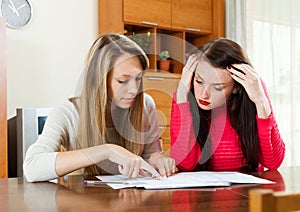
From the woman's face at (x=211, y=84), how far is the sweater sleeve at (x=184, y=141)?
85mm

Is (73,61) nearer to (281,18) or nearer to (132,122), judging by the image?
(281,18)

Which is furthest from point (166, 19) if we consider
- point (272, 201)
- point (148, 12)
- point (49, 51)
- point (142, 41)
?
point (272, 201)

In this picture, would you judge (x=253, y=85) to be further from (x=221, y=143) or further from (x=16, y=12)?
(x=16, y=12)

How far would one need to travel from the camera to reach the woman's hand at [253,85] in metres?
1.51

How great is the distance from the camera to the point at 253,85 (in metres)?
1.52

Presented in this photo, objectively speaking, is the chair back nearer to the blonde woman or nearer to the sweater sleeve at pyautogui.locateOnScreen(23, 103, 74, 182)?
the blonde woman

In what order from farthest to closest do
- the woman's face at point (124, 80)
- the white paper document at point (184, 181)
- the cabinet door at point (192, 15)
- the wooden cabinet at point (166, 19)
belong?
the cabinet door at point (192, 15), the wooden cabinet at point (166, 19), the woman's face at point (124, 80), the white paper document at point (184, 181)

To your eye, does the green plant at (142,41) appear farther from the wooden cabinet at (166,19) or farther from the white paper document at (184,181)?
the wooden cabinet at (166,19)

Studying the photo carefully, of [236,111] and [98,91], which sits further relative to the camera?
[236,111]

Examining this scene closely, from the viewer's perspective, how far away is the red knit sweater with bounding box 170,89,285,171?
1.54m

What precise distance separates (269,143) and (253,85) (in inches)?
8.0

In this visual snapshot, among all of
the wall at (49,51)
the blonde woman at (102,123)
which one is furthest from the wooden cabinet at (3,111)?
the blonde woman at (102,123)

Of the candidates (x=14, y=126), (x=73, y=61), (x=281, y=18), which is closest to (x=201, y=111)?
(x=14, y=126)

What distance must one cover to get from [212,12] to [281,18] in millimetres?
666
